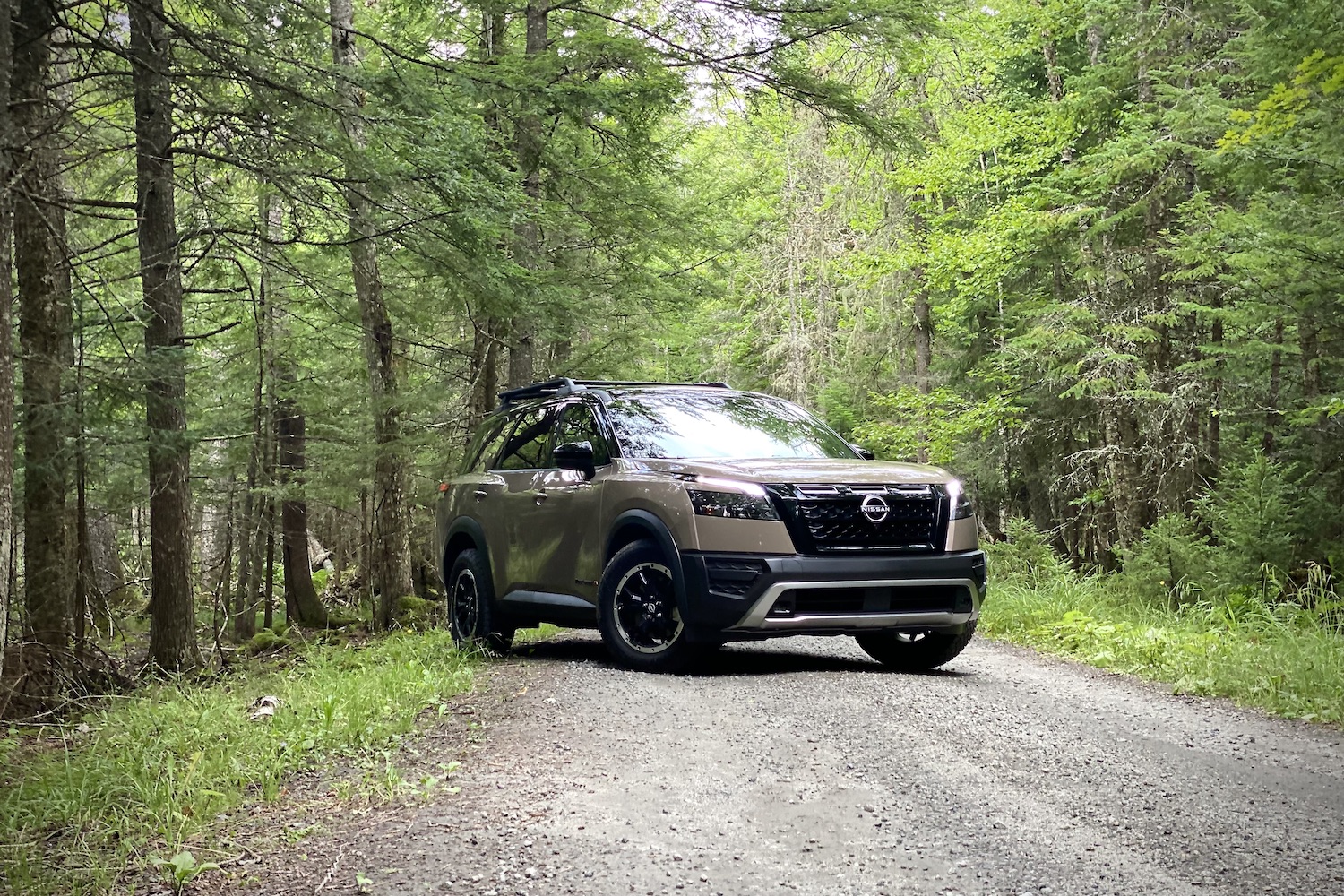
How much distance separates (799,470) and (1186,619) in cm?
570

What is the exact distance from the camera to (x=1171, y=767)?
5281 millimetres

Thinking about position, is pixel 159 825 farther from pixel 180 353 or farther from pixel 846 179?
pixel 846 179

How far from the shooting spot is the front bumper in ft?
23.4

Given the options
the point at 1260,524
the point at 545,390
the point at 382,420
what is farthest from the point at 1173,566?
the point at 382,420

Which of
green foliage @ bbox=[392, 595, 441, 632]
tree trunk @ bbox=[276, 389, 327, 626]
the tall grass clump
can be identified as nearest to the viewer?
the tall grass clump

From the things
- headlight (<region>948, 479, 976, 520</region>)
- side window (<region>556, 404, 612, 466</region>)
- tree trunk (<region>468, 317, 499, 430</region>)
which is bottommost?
headlight (<region>948, 479, 976, 520</region>)

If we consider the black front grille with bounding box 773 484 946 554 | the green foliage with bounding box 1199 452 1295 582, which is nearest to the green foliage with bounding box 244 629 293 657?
the black front grille with bounding box 773 484 946 554

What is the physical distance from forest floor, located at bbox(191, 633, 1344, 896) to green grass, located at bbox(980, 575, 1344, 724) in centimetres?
Result: 61

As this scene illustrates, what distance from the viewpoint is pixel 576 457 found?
832 cm

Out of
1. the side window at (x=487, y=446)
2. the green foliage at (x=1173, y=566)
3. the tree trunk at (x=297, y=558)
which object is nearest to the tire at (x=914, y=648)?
the side window at (x=487, y=446)

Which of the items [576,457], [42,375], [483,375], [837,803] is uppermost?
[483,375]

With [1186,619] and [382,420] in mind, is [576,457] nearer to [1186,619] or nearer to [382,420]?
[1186,619]

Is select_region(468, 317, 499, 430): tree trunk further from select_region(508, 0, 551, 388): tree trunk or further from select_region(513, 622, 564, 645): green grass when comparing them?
select_region(513, 622, 564, 645): green grass

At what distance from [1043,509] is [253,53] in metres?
17.7
